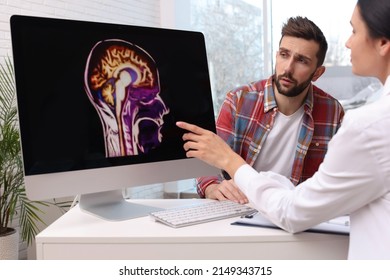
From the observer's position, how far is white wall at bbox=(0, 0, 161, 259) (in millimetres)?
3199

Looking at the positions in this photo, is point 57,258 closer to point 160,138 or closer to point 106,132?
point 106,132

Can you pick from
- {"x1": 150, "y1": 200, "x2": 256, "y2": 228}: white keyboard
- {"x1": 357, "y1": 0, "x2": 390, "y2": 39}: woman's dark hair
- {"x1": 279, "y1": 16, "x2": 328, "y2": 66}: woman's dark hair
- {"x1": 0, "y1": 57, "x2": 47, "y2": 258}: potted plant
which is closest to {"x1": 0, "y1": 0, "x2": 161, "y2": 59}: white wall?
{"x1": 0, "y1": 57, "x2": 47, "y2": 258}: potted plant

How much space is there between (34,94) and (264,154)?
42.1 inches

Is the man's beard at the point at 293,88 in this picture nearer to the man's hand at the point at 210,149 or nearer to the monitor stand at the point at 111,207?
the man's hand at the point at 210,149

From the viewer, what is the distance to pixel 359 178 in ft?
3.49

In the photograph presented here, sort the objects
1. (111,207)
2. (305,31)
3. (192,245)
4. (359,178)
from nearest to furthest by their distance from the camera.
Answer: (359,178), (192,245), (111,207), (305,31)

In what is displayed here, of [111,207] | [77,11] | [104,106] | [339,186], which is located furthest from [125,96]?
[77,11]

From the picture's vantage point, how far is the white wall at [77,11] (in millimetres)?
3199

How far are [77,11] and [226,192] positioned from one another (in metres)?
2.73

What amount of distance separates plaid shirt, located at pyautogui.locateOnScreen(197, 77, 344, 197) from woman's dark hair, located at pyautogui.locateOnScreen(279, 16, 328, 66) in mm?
190

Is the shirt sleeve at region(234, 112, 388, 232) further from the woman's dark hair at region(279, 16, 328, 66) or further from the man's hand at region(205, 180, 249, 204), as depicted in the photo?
the woman's dark hair at region(279, 16, 328, 66)

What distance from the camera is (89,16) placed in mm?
4043

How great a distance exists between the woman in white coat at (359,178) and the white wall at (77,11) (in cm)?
215

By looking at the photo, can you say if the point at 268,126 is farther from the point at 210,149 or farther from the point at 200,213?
the point at 200,213
